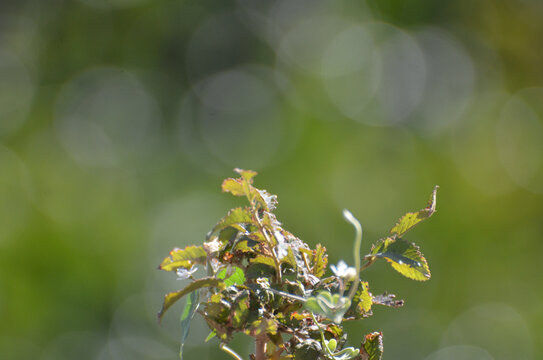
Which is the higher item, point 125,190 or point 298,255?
point 125,190

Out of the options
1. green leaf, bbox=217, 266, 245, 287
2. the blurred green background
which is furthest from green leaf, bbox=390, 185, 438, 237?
the blurred green background

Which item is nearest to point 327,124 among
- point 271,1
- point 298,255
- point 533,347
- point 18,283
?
point 271,1

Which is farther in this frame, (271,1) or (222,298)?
(271,1)

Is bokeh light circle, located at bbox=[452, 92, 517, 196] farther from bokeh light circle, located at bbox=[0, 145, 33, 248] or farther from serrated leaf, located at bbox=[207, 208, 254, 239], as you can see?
serrated leaf, located at bbox=[207, 208, 254, 239]

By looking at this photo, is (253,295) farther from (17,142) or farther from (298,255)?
(17,142)

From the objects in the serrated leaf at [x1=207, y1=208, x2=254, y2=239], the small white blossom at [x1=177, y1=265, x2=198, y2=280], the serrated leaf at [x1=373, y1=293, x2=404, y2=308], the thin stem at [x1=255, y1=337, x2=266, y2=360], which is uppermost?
the serrated leaf at [x1=207, y1=208, x2=254, y2=239]

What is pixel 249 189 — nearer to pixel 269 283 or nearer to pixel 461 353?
pixel 269 283
